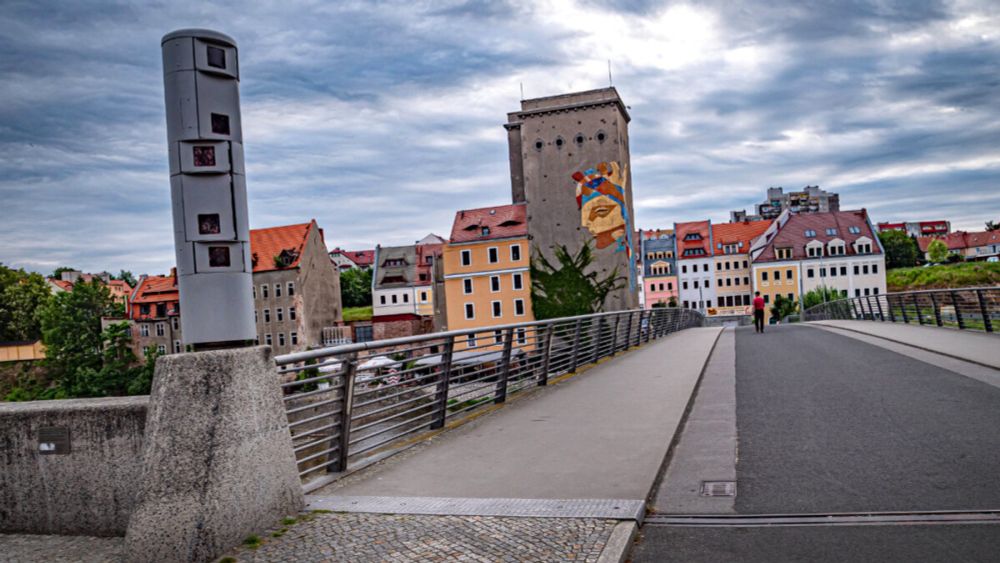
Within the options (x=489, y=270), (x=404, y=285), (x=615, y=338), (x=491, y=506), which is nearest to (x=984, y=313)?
(x=615, y=338)

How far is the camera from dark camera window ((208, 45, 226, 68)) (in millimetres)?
5109

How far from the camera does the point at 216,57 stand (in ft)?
16.9

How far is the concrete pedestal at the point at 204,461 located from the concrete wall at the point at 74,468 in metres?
0.73

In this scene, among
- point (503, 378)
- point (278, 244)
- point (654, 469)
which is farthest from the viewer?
point (278, 244)

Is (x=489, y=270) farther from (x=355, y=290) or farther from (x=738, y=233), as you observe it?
(x=355, y=290)

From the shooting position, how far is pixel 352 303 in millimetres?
126375

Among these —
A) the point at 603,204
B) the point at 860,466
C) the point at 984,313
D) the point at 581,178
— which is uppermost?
the point at 581,178

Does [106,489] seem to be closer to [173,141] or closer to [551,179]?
[173,141]

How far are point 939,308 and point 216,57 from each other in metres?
24.0

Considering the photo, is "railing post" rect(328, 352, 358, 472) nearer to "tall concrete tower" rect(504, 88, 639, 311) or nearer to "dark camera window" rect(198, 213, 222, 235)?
A: "dark camera window" rect(198, 213, 222, 235)

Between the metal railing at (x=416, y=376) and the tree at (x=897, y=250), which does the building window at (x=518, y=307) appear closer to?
the metal railing at (x=416, y=376)

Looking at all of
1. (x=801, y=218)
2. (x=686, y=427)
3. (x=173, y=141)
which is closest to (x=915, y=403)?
(x=686, y=427)

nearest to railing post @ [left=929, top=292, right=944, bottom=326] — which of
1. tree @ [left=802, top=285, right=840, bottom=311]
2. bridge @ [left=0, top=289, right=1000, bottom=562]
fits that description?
bridge @ [left=0, top=289, right=1000, bottom=562]

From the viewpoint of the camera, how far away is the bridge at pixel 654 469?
4.47m
